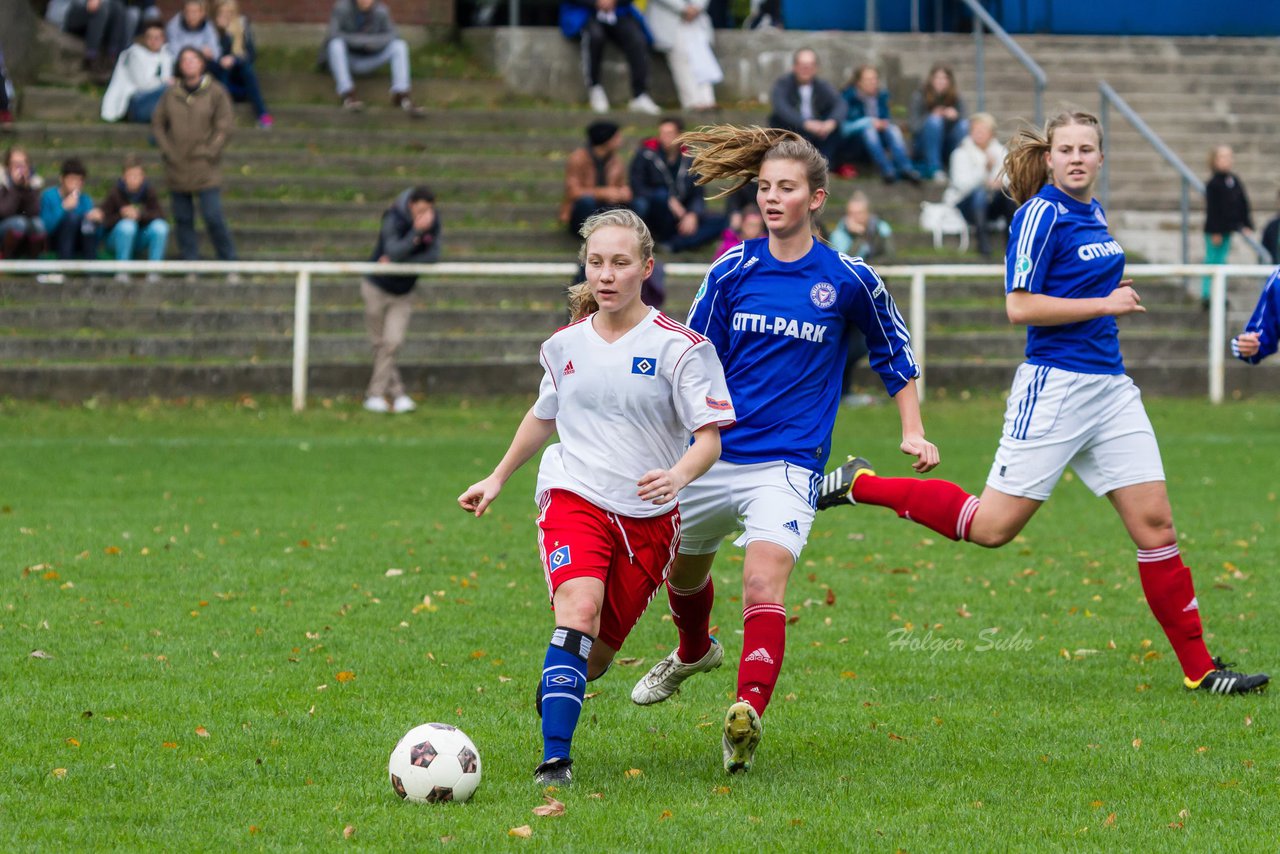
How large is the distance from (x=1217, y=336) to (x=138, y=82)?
42.6 feet

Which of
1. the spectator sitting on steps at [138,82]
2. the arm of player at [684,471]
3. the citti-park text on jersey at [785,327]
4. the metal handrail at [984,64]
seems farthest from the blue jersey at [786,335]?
the spectator sitting on steps at [138,82]

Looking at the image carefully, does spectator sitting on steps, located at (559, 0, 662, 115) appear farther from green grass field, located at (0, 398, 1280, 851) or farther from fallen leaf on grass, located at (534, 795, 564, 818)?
fallen leaf on grass, located at (534, 795, 564, 818)

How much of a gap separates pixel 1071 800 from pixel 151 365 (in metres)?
12.9

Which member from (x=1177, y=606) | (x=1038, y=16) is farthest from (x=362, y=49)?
(x=1177, y=606)

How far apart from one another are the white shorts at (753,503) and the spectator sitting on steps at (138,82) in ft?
55.1

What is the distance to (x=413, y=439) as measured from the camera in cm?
1491

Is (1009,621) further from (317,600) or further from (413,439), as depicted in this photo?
(413,439)

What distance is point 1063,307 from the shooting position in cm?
651

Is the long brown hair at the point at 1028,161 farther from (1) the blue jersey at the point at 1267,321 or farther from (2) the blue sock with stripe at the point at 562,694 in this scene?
(2) the blue sock with stripe at the point at 562,694

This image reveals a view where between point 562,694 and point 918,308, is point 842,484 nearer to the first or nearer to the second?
point 562,694

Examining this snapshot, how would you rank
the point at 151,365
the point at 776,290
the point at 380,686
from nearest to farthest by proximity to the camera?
the point at 776,290
the point at 380,686
the point at 151,365

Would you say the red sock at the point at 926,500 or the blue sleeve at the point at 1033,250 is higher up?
the blue sleeve at the point at 1033,250

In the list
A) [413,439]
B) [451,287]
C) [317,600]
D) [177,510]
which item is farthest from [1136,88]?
[317,600]

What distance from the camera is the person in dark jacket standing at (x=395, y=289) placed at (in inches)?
636
